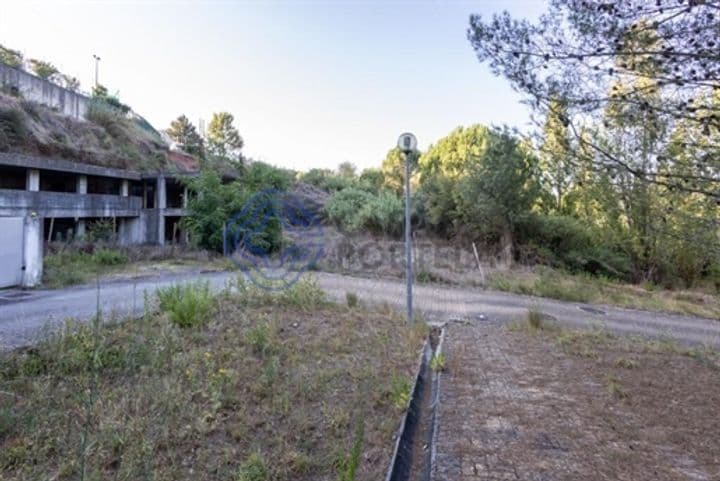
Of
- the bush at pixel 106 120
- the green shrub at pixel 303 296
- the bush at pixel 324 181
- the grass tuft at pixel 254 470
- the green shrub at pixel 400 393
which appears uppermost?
the bush at pixel 106 120

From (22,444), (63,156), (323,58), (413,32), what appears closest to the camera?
(22,444)

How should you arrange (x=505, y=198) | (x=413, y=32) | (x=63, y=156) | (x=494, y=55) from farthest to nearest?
(x=63, y=156) → (x=505, y=198) → (x=413, y=32) → (x=494, y=55)

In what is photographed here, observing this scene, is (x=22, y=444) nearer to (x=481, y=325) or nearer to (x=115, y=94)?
(x=481, y=325)

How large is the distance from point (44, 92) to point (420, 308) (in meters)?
20.2

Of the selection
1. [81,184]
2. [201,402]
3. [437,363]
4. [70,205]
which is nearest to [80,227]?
[70,205]

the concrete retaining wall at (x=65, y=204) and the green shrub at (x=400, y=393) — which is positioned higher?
the concrete retaining wall at (x=65, y=204)

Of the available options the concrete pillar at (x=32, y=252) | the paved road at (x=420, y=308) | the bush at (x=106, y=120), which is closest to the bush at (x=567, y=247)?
the paved road at (x=420, y=308)

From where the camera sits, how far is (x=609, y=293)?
947cm

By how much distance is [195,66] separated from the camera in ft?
37.2

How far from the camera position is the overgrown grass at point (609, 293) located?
8.48 metres

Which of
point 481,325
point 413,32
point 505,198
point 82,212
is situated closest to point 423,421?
point 481,325

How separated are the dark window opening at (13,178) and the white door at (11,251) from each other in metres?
8.19

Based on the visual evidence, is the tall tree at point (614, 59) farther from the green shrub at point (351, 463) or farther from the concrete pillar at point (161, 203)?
the concrete pillar at point (161, 203)

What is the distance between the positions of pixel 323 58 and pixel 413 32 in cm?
263
